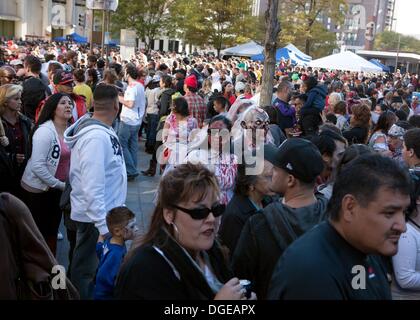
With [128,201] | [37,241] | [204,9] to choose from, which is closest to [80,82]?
[128,201]

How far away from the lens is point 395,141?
7090mm

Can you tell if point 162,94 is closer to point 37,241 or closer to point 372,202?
point 37,241

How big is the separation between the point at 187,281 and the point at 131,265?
0.85 ft

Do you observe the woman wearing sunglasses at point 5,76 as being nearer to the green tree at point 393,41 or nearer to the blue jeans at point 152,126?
the blue jeans at point 152,126

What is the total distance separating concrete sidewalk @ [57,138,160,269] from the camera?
6663 mm

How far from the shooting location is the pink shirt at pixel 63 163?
545cm

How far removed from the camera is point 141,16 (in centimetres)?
3684

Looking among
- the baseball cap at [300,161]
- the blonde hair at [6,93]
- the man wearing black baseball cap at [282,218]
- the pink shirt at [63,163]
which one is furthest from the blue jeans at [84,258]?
the baseball cap at [300,161]

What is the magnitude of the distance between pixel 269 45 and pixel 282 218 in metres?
7.62

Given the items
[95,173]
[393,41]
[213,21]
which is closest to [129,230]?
[95,173]

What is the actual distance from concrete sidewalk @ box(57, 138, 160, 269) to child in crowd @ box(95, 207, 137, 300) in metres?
1.96

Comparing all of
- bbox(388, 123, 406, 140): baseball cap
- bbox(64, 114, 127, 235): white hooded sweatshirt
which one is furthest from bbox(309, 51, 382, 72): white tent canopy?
bbox(64, 114, 127, 235): white hooded sweatshirt

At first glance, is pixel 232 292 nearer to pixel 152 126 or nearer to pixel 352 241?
pixel 352 241

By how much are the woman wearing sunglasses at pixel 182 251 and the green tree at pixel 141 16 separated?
3410cm
